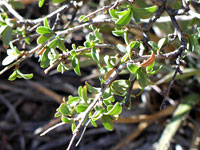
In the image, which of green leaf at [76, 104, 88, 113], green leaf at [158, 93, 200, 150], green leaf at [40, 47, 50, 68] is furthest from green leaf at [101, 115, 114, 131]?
green leaf at [158, 93, 200, 150]

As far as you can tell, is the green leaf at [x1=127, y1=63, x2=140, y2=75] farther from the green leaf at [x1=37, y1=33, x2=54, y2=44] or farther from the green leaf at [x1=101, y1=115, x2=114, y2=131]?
the green leaf at [x1=37, y1=33, x2=54, y2=44]

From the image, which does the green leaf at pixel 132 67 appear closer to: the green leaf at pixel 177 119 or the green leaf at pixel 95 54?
the green leaf at pixel 95 54

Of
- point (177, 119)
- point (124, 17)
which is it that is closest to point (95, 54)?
point (124, 17)

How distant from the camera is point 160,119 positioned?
1.53 metres

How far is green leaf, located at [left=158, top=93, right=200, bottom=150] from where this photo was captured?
1.25 m

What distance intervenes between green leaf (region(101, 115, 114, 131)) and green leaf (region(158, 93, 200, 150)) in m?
0.70

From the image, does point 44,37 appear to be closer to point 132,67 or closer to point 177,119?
point 132,67

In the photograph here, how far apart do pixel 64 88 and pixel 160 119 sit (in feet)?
1.88

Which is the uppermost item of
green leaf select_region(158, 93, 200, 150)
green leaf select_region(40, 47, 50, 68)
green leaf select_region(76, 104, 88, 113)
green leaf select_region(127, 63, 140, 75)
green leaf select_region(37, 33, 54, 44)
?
green leaf select_region(37, 33, 54, 44)

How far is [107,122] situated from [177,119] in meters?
0.79

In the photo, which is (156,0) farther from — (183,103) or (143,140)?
(143,140)

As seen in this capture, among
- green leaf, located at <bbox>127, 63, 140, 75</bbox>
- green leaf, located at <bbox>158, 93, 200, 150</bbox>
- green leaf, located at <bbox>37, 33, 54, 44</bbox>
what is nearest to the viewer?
green leaf, located at <bbox>127, 63, 140, 75</bbox>

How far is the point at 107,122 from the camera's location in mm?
597

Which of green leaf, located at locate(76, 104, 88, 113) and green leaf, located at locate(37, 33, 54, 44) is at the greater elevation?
green leaf, located at locate(37, 33, 54, 44)
